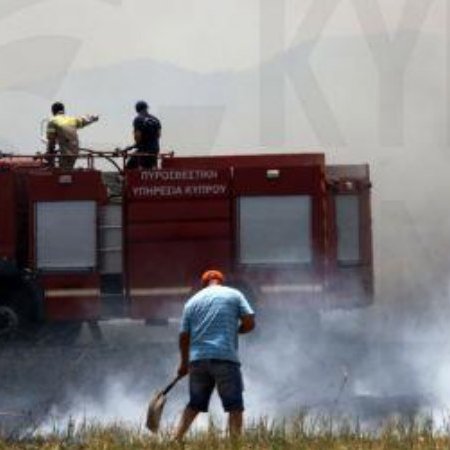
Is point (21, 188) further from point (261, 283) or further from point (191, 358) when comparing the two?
point (191, 358)

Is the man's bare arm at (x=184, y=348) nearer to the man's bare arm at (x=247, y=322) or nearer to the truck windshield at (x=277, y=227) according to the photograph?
the man's bare arm at (x=247, y=322)

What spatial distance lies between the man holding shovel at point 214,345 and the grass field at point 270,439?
498mm

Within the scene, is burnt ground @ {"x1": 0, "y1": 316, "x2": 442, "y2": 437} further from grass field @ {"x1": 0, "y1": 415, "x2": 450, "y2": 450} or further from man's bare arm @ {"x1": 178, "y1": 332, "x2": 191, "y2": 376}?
grass field @ {"x1": 0, "y1": 415, "x2": 450, "y2": 450}

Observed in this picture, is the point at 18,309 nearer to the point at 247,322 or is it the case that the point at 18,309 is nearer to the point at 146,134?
the point at 146,134

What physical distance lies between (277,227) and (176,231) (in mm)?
1109

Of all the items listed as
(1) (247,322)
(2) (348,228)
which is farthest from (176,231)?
(1) (247,322)

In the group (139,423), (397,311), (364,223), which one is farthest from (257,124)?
(139,423)

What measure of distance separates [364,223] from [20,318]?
397 cm

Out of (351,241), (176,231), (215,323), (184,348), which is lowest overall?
(184,348)

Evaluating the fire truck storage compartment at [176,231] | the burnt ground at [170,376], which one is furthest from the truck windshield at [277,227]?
the burnt ground at [170,376]

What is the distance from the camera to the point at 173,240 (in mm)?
14898

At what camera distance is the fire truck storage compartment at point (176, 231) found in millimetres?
14875

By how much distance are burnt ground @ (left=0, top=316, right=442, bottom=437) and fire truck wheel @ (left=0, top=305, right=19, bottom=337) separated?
156mm

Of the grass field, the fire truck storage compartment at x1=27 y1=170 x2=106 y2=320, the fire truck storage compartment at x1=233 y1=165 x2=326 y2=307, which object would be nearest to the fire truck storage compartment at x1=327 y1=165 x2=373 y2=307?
the fire truck storage compartment at x1=233 y1=165 x2=326 y2=307
